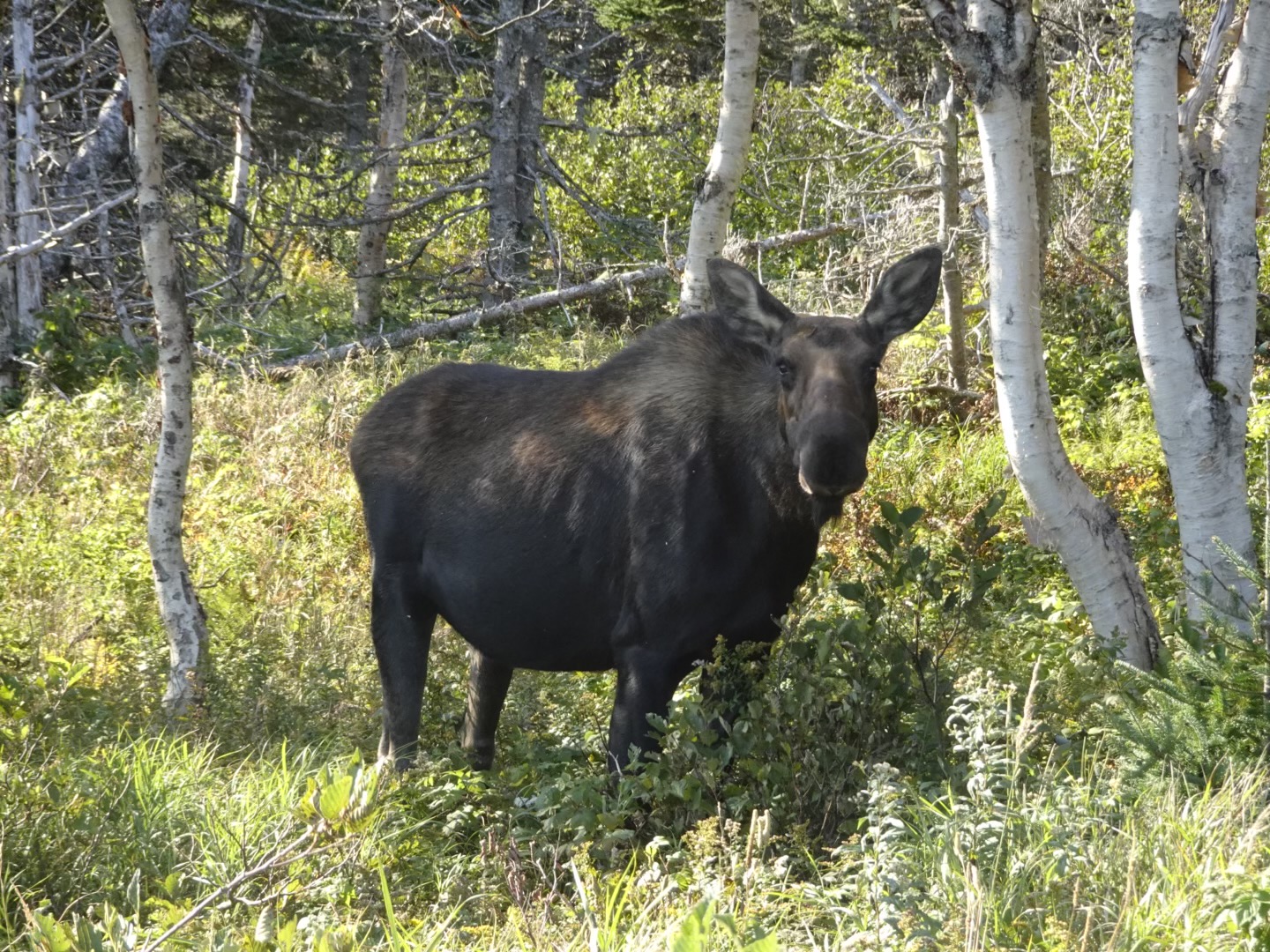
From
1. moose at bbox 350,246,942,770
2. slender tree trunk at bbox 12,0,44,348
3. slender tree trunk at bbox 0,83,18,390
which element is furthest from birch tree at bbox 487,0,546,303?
moose at bbox 350,246,942,770

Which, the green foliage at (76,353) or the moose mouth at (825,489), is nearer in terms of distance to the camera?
the moose mouth at (825,489)

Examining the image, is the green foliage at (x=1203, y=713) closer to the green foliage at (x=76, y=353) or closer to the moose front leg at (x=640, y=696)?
the moose front leg at (x=640, y=696)

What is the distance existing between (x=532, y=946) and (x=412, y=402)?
316 cm

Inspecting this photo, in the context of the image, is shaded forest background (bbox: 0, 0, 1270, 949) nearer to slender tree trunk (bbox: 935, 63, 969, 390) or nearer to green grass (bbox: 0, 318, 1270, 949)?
green grass (bbox: 0, 318, 1270, 949)

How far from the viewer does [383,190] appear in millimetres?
A: 17406

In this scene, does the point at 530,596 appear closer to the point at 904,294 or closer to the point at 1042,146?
the point at 904,294

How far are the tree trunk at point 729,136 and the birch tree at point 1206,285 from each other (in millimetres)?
2981

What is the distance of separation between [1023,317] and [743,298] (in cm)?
119

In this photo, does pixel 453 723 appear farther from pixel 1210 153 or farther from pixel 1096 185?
pixel 1096 185

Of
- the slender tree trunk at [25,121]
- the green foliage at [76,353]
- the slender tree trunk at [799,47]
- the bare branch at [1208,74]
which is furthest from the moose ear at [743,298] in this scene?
the slender tree trunk at [799,47]

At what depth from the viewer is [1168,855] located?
388cm

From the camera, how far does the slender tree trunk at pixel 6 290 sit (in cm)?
1156

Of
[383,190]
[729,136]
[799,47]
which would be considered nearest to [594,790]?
[729,136]

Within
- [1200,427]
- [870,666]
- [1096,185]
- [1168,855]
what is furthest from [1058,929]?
[1096,185]
